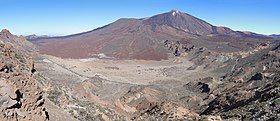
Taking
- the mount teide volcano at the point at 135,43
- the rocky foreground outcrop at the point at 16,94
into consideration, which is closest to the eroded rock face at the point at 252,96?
the rocky foreground outcrop at the point at 16,94

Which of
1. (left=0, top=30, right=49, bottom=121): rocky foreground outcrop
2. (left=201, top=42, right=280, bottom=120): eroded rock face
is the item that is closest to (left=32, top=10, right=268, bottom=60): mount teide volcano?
(left=201, top=42, right=280, bottom=120): eroded rock face

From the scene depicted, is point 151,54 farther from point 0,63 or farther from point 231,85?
point 0,63

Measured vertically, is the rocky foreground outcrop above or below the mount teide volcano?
above

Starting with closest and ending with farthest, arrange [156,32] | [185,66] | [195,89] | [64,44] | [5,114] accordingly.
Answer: [5,114], [195,89], [185,66], [64,44], [156,32]

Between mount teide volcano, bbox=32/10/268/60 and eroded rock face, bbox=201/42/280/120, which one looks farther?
mount teide volcano, bbox=32/10/268/60

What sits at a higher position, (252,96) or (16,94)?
(16,94)

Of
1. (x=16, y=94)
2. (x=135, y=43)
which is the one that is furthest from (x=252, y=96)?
(x=135, y=43)

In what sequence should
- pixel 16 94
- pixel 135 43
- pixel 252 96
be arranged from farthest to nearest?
pixel 135 43 < pixel 252 96 < pixel 16 94

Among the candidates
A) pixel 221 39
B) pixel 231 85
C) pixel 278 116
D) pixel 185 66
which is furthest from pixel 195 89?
pixel 221 39

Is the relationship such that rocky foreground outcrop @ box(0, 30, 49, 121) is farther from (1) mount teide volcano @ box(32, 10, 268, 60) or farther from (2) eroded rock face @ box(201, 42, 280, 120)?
(1) mount teide volcano @ box(32, 10, 268, 60)

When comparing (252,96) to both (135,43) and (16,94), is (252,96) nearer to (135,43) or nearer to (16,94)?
(16,94)

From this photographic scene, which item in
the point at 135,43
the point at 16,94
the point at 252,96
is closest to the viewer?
the point at 16,94
